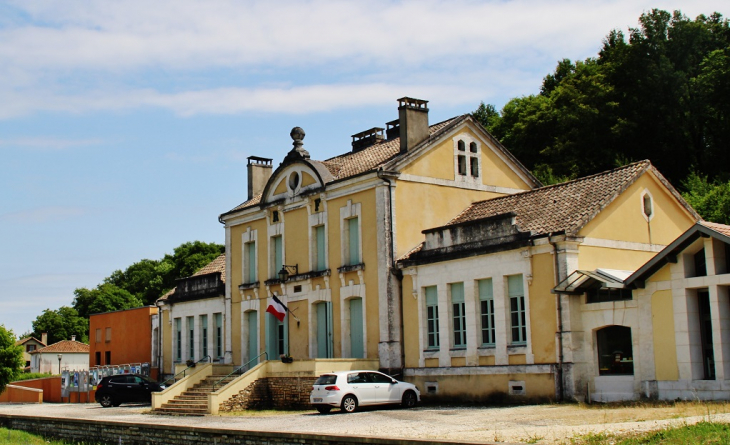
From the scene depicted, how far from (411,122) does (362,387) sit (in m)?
10.1

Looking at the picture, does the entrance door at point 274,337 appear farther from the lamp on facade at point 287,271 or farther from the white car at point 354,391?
the white car at point 354,391

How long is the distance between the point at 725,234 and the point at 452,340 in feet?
31.3

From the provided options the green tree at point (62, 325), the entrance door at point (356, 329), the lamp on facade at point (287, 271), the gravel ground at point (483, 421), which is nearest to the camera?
the gravel ground at point (483, 421)

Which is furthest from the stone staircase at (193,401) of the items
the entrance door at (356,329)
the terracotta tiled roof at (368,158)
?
the terracotta tiled roof at (368,158)

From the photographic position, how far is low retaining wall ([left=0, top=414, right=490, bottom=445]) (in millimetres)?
15930

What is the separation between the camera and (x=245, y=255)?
3662 centimetres

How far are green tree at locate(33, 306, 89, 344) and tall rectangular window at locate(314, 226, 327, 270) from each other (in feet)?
→ 253

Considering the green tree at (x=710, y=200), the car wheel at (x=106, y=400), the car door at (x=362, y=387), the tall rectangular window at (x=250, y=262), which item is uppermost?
the green tree at (x=710, y=200)

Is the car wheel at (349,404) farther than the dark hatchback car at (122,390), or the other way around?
the dark hatchback car at (122,390)

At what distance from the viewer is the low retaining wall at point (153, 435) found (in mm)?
15930

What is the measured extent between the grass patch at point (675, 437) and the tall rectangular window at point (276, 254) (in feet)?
70.3

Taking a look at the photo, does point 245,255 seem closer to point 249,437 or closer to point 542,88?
point 249,437

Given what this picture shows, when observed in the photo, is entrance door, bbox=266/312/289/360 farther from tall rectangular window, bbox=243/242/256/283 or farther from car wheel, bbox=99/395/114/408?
car wheel, bbox=99/395/114/408

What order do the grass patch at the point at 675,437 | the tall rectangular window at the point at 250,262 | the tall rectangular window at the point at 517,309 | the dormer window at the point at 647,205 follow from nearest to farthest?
1. the grass patch at the point at 675,437
2. the tall rectangular window at the point at 517,309
3. the dormer window at the point at 647,205
4. the tall rectangular window at the point at 250,262
